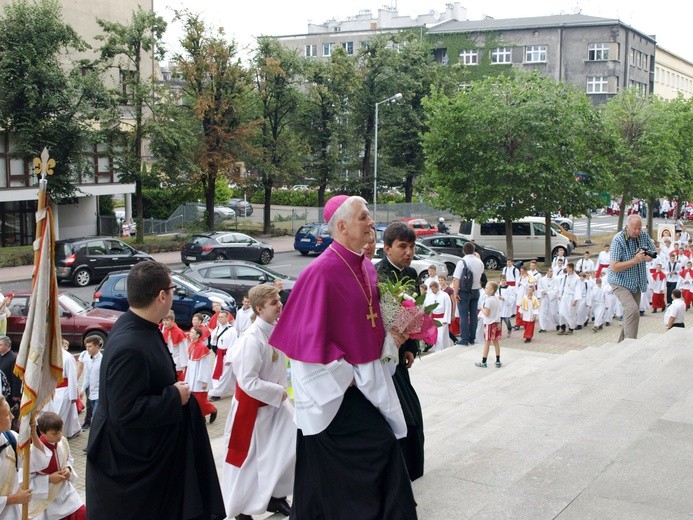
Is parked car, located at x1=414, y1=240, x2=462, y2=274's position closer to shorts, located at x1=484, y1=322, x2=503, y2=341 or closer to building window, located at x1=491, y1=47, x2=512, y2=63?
shorts, located at x1=484, y1=322, x2=503, y2=341

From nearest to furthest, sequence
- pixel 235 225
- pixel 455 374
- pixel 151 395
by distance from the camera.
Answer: pixel 151 395, pixel 455 374, pixel 235 225

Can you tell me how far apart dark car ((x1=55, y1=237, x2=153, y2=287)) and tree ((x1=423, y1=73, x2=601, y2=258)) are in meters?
11.5

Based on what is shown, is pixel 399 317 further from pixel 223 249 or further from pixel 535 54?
pixel 535 54

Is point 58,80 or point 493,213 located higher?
point 58,80

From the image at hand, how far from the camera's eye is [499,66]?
226 ft

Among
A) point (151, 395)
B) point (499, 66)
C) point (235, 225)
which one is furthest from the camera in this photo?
point (499, 66)

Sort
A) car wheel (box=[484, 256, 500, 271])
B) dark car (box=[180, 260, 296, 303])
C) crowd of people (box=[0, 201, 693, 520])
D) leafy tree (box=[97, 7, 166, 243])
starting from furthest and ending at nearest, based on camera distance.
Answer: leafy tree (box=[97, 7, 166, 243]) → car wheel (box=[484, 256, 500, 271]) → dark car (box=[180, 260, 296, 303]) → crowd of people (box=[0, 201, 693, 520])

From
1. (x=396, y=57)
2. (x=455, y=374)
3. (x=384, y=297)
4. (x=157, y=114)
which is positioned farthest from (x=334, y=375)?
(x=396, y=57)

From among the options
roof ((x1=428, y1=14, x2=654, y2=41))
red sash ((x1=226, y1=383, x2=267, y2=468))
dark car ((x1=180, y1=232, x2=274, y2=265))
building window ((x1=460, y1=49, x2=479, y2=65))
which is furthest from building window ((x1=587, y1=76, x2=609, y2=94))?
red sash ((x1=226, y1=383, x2=267, y2=468))

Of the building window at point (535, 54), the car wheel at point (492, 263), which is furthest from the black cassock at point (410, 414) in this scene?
the building window at point (535, 54)

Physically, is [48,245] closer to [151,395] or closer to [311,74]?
[151,395]

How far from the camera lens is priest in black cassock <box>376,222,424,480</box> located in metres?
5.23

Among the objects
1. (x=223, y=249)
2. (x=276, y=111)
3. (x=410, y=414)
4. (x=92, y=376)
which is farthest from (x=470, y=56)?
(x=410, y=414)

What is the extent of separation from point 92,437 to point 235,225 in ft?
142
